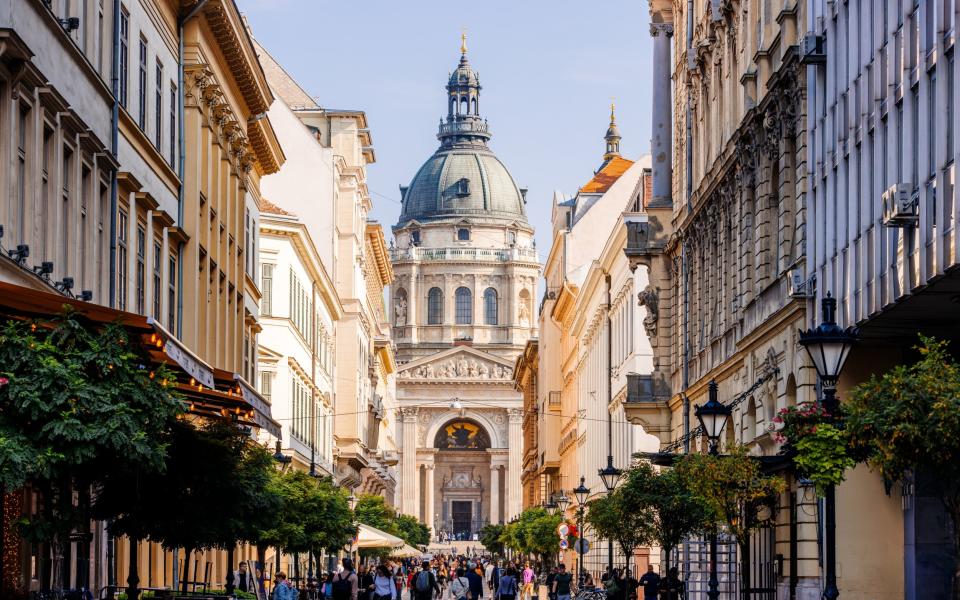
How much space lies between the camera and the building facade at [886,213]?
22594 mm

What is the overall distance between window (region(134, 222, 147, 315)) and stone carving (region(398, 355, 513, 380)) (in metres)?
162

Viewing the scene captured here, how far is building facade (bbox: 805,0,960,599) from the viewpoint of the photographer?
22594 millimetres

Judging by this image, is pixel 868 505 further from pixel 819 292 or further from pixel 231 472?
pixel 231 472

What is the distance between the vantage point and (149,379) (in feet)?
57.9

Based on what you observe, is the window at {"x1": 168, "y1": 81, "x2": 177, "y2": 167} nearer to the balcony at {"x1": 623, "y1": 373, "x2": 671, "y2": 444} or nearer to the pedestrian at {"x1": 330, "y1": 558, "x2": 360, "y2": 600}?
the pedestrian at {"x1": 330, "y1": 558, "x2": 360, "y2": 600}

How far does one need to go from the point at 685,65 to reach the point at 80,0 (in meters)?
23.6

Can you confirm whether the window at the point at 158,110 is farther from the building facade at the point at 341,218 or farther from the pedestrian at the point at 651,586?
the building facade at the point at 341,218

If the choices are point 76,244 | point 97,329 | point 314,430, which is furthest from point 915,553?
point 314,430

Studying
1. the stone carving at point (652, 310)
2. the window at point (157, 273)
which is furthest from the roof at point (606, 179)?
the window at point (157, 273)

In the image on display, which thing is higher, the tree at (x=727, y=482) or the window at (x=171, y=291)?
the window at (x=171, y=291)

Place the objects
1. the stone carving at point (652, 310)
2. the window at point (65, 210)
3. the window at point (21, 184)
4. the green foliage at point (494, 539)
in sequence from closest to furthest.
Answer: the window at point (21, 184) < the window at point (65, 210) < the stone carving at point (652, 310) < the green foliage at point (494, 539)

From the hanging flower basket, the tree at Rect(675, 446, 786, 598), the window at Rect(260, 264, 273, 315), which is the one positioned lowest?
the tree at Rect(675, 446, 786, 598)

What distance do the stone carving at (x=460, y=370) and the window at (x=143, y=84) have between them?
530 feet

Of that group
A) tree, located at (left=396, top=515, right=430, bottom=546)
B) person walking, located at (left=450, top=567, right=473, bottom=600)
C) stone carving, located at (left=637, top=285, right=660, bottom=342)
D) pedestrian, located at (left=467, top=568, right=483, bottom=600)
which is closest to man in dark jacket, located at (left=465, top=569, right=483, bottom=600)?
pedestrian, located at (left=467, top=568, right=483, bottom=600)
